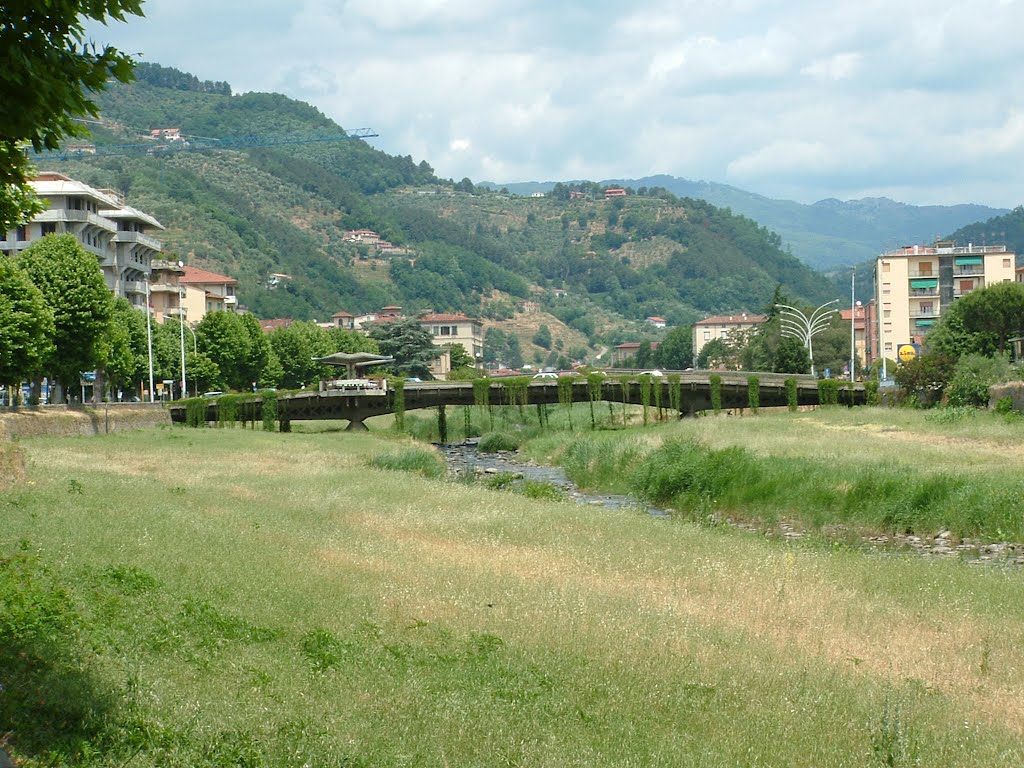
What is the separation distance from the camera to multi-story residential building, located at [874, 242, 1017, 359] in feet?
491

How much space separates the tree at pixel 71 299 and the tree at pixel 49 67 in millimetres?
53476

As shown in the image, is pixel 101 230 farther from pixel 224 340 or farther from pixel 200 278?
pixel 200 278

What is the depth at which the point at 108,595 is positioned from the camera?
1645cm

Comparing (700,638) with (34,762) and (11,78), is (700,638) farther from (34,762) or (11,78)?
(11,78)

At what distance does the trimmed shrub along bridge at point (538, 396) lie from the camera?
84.1 meters

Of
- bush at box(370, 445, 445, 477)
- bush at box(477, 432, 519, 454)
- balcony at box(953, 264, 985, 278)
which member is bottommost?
bush at box(477, 432, 519, 454)

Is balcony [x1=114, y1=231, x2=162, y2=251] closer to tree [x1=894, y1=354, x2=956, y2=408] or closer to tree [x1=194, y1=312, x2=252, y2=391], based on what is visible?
tree [x1=194, y1=312, x2=252, y2=391]

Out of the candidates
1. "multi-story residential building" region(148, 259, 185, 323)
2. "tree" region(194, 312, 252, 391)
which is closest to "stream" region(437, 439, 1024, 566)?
"tree" region(194, 312, 252, 391)

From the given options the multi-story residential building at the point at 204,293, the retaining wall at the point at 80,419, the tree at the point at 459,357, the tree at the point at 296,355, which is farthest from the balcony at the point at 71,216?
the tree at the point at 459,357

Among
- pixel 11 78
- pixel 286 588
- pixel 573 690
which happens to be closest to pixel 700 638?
pixel 573 690

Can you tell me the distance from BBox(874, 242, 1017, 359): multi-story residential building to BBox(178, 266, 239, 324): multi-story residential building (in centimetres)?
8148

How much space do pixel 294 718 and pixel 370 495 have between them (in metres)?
24.9

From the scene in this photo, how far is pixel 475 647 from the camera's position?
15.5 metres

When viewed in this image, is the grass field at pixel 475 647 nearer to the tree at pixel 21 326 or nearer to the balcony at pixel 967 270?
the tree at pixel 21 326
